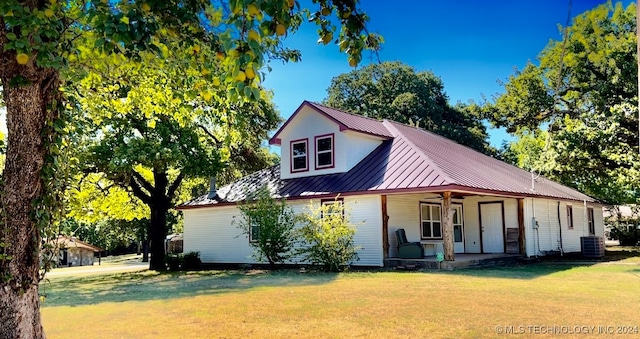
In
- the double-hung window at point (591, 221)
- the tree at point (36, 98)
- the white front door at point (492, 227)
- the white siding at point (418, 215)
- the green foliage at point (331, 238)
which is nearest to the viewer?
the tree at point (36, 98)

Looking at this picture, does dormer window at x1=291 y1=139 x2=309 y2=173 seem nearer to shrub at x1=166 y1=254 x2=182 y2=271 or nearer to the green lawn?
shrub at x1=166 y1=254 x2=182 y2=271

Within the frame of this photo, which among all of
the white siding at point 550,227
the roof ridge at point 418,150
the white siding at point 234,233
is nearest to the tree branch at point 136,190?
the white siding at point 234,233

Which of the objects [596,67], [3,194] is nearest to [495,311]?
[3,194]

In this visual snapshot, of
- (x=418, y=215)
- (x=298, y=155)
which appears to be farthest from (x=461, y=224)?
(x=298, y=155)

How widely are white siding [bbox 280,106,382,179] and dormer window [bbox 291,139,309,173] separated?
0.15m

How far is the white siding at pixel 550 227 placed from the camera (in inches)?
752

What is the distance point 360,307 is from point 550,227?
14759 millimetres

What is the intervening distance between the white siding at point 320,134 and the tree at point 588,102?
6389 millimetres

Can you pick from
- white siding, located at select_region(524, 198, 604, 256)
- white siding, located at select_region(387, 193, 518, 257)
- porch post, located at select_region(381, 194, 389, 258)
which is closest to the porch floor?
porch post, located at select_region(381, 194, 389, 258)

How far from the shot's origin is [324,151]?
19.4 m

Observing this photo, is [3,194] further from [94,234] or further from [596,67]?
[94,234]

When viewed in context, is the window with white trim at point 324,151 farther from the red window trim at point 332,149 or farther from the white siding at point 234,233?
the white siding at point 234,233

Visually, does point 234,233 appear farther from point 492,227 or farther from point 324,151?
point 492,227

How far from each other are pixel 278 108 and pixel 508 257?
46.8 ft
